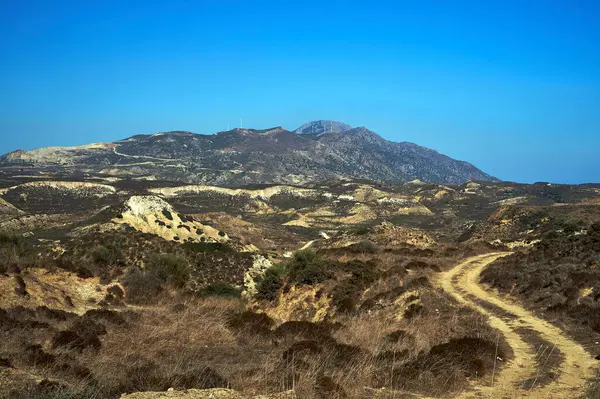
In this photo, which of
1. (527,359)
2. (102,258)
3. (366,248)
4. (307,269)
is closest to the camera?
(527,359)

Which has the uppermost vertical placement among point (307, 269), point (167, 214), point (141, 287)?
point (167, 214)

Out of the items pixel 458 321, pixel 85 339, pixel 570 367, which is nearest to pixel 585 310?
pixel 458 321

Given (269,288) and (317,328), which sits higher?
(317,328)

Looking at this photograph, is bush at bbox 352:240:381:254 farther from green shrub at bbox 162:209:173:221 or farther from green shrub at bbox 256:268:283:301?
green shrub at bbox 162:209:173:221

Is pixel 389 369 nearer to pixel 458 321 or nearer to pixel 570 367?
pixel 570 367

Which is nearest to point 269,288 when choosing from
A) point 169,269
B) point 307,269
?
point 307,269

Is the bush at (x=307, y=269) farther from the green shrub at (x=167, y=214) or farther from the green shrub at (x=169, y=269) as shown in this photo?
the green shrub at (x=167, y=214)

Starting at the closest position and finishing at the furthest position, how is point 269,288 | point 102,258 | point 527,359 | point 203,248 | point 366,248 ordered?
point 527,359 → point 269,288 → point 102,258 → point 366,248 → point 203,248

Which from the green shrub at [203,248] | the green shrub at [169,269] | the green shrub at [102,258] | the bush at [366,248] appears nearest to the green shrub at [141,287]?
the green shrub at [169,269]

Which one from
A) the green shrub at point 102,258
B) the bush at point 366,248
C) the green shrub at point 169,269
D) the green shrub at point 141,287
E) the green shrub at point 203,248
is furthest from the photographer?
the green shrub at point 203,248

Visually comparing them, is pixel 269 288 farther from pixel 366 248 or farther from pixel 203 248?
pixel 203 248
